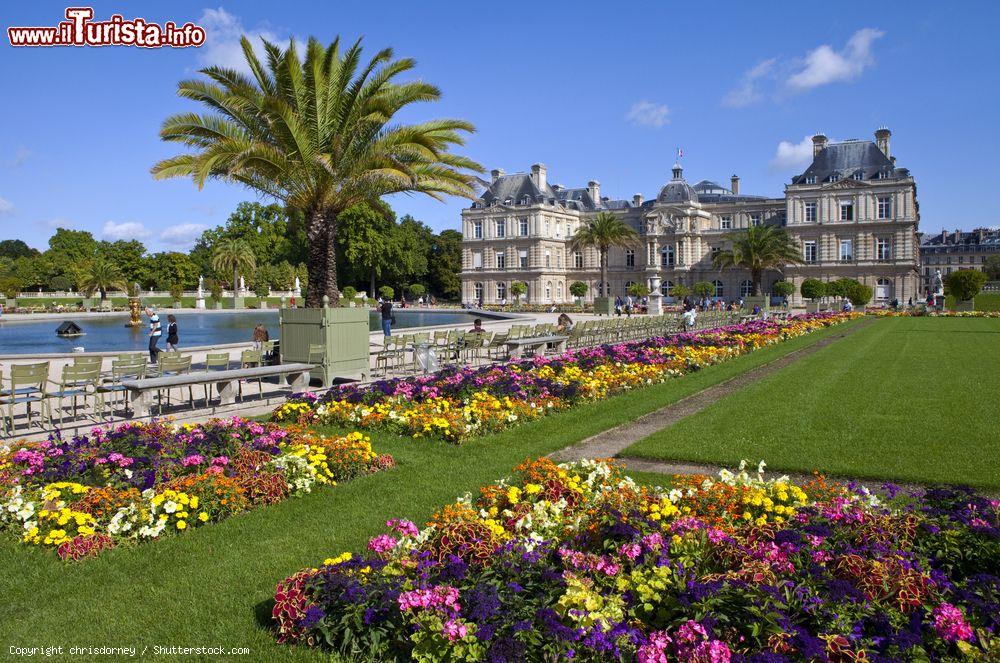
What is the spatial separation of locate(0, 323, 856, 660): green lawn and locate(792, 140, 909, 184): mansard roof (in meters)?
68.4

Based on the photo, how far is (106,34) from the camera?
35.8ft

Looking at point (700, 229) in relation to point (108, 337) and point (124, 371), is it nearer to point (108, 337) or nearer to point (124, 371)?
point (108, 337)

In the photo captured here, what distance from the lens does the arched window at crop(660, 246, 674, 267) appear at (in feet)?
252

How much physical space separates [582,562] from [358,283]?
77.5 meters

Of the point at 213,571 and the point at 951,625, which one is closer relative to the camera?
the point at 951,625

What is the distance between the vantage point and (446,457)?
8141 mm

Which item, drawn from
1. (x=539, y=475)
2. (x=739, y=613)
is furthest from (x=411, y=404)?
(x=739, y=613)

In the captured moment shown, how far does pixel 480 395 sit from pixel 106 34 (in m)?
8.28

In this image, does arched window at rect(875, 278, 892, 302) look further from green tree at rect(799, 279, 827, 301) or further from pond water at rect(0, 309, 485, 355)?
pond water at rect(0, 309, 485, 355)

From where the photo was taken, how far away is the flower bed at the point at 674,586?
11.4 ft

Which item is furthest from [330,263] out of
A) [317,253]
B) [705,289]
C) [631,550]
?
[705,289]

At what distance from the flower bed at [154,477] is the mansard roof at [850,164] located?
6929cm

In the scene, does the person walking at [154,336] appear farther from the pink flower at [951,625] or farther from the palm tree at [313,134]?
the pink flower at [951,625]

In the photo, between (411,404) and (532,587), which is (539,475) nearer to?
(532,587)
